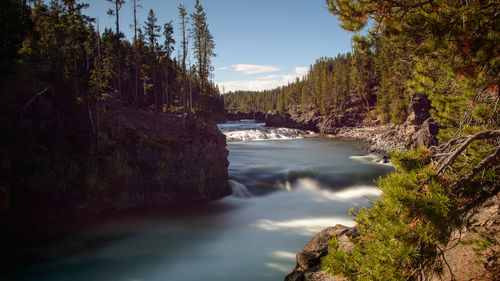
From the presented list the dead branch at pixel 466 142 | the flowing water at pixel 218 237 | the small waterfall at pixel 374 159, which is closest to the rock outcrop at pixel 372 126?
the small waterfall at pixel 374 159

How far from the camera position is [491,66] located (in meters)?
4.04

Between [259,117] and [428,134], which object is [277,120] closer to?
[259,117]

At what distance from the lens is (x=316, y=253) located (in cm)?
925

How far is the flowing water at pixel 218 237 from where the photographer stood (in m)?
11.5

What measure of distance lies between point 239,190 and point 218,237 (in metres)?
7.17

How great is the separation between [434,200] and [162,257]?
41.4 feet

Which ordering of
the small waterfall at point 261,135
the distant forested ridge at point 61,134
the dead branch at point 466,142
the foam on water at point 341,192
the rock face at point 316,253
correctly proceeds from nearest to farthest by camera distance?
1. the dead branch at point 466,142
2. the rock face at point 316,253
3. the distant forested ridge at point 61,134
4. the foam on water at point 341,192
5. the small waterfall at point 261,135

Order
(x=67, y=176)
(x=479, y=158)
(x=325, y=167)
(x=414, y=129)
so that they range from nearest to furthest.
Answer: (x=479, y=158)
(x=67, y=176)
(x=325, y=167)
(x=414, y=129)

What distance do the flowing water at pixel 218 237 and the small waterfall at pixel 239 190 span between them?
80mm

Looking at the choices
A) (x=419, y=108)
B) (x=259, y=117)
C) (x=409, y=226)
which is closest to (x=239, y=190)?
(x=409, y=226)

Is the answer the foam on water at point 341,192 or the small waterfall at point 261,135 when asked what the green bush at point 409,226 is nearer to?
the foam on water at point 341,192

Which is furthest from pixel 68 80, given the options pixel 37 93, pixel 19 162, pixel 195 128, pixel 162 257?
pixel 162 257

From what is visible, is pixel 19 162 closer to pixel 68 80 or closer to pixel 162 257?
pixel 68 80

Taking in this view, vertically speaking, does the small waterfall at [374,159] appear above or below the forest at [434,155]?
below
